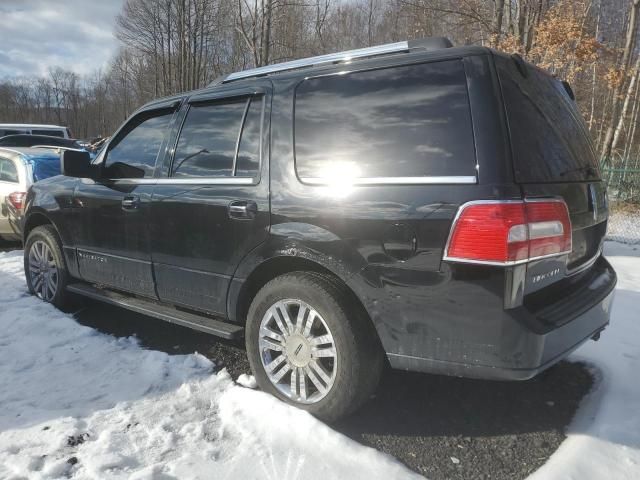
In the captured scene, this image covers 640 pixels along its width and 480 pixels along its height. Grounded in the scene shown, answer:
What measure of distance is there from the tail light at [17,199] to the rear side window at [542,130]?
23.1 ft

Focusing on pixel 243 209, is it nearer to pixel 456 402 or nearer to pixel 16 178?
pixel 456 402

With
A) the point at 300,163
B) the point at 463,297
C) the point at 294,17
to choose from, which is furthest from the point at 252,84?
the point at 294,17

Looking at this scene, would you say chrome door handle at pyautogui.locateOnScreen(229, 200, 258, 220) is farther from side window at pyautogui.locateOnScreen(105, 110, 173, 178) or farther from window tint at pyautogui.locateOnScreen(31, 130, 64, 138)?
window tint at pyautogui.locateOnScreen(31, 130, 64, 138)

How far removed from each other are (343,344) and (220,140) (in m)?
1.57

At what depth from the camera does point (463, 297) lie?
2.21 metres

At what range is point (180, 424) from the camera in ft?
9.00

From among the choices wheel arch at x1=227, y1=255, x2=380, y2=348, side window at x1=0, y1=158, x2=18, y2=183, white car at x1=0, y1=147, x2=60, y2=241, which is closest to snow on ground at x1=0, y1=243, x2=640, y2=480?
wheel arch at x1=227, y1=255, x2=380, y2=348

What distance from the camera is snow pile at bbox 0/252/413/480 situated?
92.4 inches

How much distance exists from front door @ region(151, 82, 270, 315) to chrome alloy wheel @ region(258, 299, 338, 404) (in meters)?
0.42

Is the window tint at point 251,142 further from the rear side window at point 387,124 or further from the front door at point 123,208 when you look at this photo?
the front door at point 123,208

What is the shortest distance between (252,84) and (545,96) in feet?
5.60

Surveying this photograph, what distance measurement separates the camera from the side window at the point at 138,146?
372 cm

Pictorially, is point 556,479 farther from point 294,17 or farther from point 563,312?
point 294,17

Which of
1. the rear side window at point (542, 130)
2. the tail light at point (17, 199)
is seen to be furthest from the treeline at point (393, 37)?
the tail light at point (17, 199)
